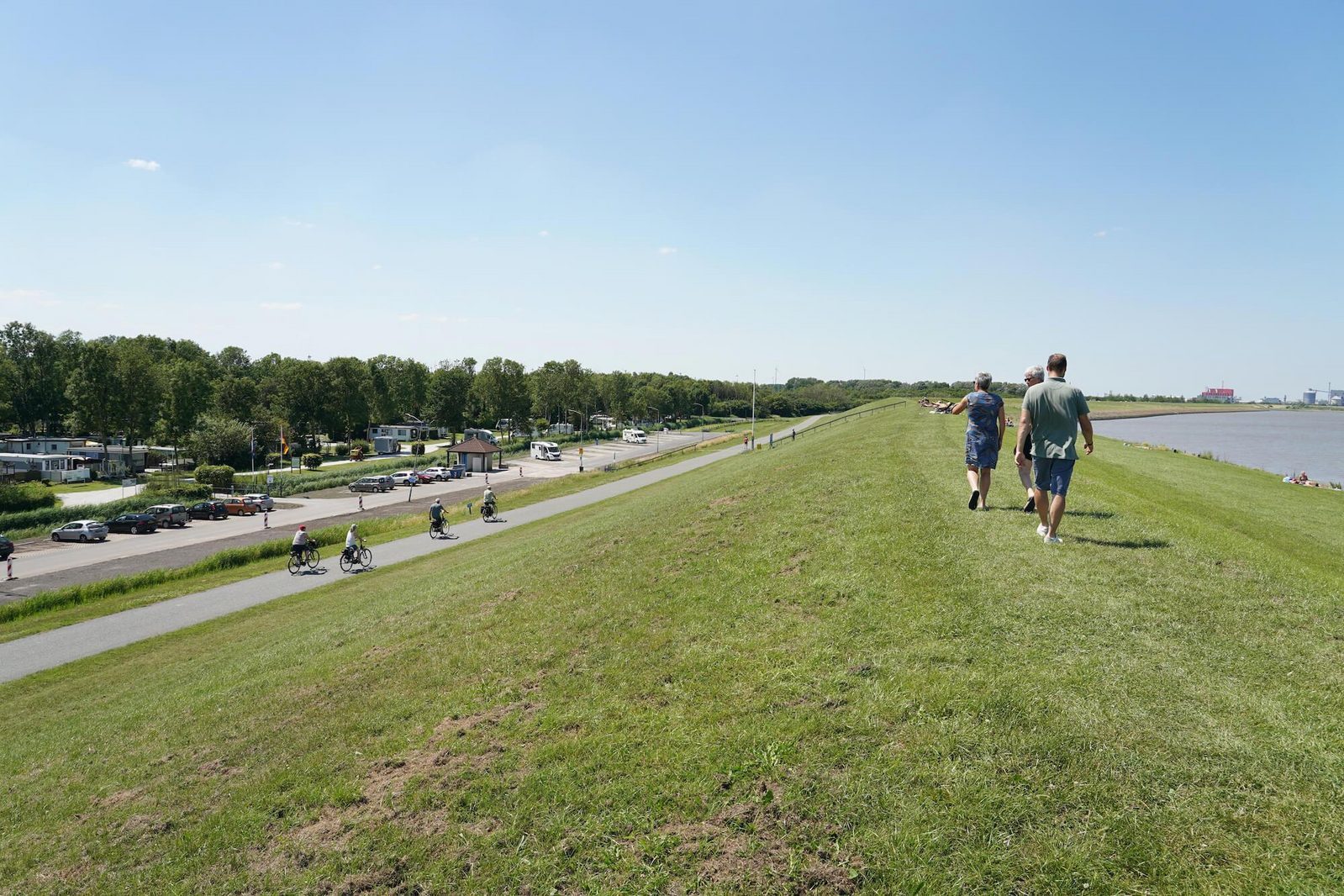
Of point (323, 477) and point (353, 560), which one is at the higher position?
point (353, 560)

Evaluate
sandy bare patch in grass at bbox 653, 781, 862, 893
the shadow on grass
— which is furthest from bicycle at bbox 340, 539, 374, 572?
the shadow on grass

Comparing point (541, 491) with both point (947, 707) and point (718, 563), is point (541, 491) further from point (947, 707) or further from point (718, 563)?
point (947, 707)

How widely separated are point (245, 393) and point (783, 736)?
99.8m

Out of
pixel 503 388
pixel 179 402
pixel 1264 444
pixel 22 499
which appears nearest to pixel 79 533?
pixel 22 499

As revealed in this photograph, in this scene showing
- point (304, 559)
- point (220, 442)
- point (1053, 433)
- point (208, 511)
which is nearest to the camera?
point (1053, 433)

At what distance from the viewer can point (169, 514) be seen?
136ft

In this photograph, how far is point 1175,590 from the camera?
7.58m

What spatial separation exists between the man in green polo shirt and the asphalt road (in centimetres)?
3146

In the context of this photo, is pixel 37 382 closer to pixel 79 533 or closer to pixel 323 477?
pixel 323 477

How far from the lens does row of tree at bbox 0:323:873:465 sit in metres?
71.1

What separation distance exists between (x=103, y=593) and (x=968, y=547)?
2817 cm

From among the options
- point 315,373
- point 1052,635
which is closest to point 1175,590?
point 1052,635

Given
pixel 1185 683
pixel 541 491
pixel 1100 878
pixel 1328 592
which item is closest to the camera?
pixel 1100 878

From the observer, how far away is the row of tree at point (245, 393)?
71.1m
